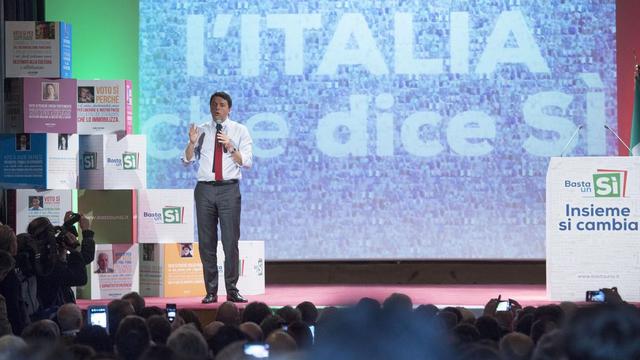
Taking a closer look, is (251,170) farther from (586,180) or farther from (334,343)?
(334,343)

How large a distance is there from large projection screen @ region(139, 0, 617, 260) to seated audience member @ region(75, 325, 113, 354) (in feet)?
17.3

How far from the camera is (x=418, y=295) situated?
821 cm

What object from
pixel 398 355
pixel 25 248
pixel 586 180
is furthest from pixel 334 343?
pixel 586 180

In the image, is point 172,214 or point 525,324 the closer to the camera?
point 525,324

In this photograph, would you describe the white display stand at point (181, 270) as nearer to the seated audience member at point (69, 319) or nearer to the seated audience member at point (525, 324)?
the seated audience member at point (69, 319)

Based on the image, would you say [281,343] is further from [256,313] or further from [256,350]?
[256,313]

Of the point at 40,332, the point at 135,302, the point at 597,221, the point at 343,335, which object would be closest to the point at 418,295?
the point at 597,221

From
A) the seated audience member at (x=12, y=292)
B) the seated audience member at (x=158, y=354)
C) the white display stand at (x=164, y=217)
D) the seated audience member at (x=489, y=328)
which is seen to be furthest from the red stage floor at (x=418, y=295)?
the seated audience member at (x=158, y=354)

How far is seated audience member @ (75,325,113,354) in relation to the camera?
401 centimetres

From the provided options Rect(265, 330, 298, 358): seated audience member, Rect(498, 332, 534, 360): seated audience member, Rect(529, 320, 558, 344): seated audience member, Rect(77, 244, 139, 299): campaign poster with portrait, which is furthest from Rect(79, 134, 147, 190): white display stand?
Rect(498, 332, 534, 360): seated audience member

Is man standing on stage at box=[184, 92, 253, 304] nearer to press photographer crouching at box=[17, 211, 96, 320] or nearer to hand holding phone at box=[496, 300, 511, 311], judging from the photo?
press photographer crouching at box=[17, 211, 96, 320]

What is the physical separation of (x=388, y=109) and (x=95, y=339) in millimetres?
5562

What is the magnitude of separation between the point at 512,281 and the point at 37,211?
385cm

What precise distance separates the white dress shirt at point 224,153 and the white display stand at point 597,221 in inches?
79.1
